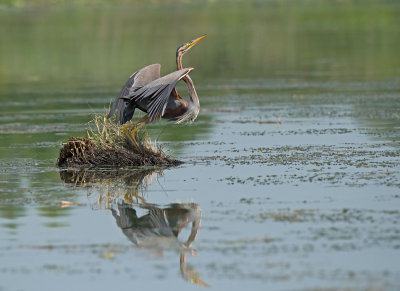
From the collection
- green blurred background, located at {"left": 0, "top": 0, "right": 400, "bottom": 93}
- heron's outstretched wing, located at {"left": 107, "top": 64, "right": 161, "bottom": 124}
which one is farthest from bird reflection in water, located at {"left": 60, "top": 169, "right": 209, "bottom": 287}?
green blurred background, located at {"left": 0, "top": 0, "right": 400, "bottom": 93}

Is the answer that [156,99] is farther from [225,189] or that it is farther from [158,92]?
[225,189]

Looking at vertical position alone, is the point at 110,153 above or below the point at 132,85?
below

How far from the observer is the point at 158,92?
37.2ft

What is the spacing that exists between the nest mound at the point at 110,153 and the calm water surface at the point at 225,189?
9.3 inches

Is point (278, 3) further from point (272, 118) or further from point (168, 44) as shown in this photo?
point (272, 118)

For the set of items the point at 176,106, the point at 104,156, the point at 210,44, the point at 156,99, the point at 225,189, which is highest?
the point at 156,99

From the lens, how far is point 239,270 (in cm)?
722

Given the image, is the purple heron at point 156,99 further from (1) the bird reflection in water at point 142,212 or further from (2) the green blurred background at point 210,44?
(2) the green blurred background at point 210,44

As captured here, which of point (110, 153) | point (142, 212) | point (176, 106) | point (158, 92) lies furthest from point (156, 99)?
point (142, 212)

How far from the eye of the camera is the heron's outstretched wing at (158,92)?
11.3 m

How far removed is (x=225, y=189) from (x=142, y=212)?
1.22 meters

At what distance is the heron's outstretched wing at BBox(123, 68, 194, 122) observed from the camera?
1127 centimetres

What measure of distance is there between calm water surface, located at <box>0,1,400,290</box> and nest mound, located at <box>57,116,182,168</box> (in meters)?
0.24

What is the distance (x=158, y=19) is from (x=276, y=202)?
1691 inches
